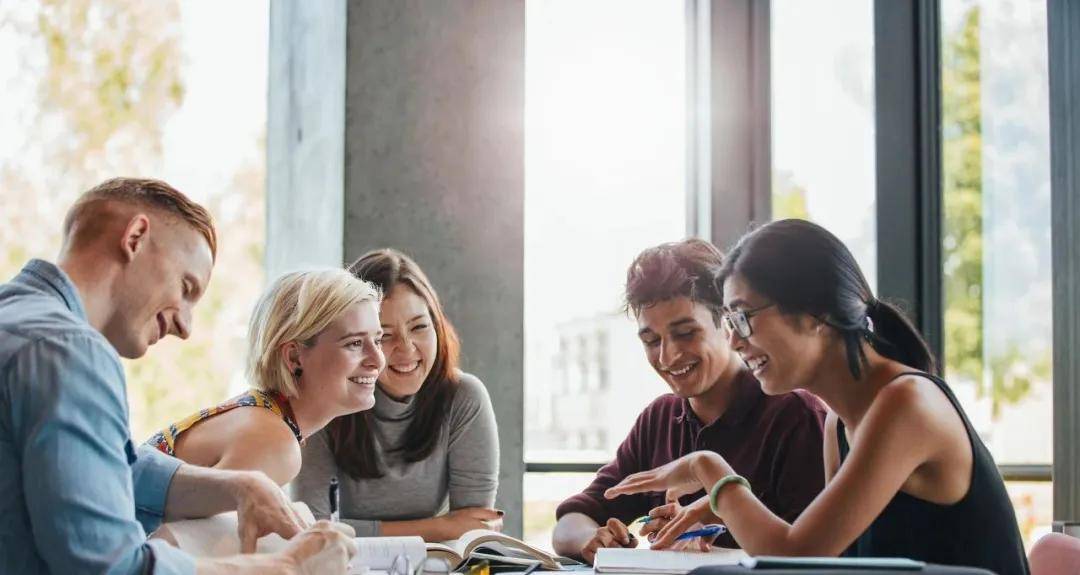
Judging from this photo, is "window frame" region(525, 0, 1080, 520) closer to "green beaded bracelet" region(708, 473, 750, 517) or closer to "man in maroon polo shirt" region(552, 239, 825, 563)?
"man in maroon polo shirt" region(552, 239, 825, 563)

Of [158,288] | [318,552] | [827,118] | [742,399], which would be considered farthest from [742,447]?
[827,118]

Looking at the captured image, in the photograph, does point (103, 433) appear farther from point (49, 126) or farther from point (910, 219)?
point (49, 126)

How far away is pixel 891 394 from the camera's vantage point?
7.02 ft

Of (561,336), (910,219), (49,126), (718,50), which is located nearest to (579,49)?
(718,50)

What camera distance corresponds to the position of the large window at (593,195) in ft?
15.7

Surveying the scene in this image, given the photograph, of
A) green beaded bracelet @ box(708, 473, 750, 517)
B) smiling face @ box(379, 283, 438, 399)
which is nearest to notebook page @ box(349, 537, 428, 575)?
green beaded bracelet @ box(708, 473, 750, 517)

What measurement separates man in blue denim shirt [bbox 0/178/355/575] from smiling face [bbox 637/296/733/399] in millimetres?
1155

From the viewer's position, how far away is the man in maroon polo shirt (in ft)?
9.18

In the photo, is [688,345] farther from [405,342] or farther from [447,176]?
[447,176]

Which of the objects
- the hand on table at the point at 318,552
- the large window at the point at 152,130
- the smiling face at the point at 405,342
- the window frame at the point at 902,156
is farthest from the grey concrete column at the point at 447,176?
the hand on table at the point at 318,552

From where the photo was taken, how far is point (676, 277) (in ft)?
9.60

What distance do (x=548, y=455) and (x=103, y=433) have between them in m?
3.24

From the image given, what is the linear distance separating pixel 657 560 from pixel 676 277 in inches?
35.4

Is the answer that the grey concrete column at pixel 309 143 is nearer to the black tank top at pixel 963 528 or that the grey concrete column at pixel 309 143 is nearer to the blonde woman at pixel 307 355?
the blonde woman at pixel 307 355
